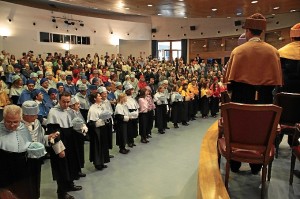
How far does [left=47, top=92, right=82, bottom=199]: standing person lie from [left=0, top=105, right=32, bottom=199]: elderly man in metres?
0.71

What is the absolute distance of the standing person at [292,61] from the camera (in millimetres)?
3266

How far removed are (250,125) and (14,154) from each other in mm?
2302

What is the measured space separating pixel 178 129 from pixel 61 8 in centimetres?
1371

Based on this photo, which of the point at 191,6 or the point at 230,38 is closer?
the point at 191,6

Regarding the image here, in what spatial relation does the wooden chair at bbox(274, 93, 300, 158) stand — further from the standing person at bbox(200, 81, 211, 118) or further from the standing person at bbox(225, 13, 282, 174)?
the standing person at bbox(200, 81, 211, 118)

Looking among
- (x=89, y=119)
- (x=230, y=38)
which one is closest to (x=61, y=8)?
(x=230, y=38)

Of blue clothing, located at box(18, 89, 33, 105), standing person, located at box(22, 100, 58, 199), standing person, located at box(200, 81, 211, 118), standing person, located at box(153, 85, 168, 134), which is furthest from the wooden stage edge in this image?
standing person, located at box(200, 81, 211, 118)

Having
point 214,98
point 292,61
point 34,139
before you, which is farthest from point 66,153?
point 214,98

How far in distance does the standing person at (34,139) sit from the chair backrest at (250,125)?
1933 mm

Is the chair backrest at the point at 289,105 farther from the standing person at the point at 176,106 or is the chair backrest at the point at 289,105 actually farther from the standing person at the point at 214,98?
the standing person at the point at 214,98

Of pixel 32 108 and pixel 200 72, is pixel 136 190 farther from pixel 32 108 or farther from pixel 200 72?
pixel 200 72

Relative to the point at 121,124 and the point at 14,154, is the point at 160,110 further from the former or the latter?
the point at 14,154

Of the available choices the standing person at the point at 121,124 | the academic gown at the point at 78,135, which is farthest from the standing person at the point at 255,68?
the standing person at the point at 121,124

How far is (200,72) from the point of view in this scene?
1450cm
